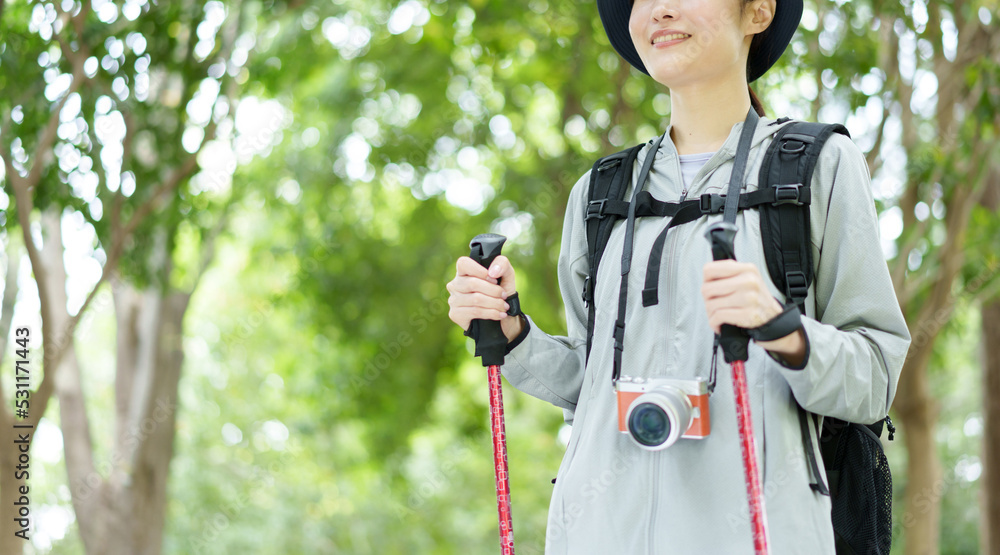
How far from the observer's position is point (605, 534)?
59.2 inches

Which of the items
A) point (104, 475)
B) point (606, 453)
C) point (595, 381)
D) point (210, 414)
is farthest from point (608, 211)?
point (210, 414)

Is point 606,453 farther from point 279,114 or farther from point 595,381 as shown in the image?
point 279,114

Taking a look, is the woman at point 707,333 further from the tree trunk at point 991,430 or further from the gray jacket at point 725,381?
the tree trunk at point 991,430

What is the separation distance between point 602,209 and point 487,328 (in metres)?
0.32

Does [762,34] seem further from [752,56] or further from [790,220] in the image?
[790,220]

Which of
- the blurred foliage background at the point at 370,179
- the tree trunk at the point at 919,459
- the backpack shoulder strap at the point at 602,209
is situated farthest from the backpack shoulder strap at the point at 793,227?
the tree trunk at the point at 919,459

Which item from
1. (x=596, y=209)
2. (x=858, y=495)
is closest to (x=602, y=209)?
(x=596, y=209)

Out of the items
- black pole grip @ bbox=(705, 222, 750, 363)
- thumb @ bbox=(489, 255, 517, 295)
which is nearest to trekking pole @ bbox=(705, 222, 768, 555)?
black pole grip @ bbox=(705, 222, 750, 363)

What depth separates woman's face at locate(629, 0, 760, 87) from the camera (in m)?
1.63

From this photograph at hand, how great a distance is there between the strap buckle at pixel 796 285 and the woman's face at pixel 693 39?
17.2 inches

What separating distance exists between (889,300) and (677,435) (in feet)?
1.38

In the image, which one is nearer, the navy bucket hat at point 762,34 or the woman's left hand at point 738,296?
the woman's left hand at point 738,296

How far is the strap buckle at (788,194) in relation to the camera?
1.47 meters

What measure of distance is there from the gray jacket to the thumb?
0.17m
